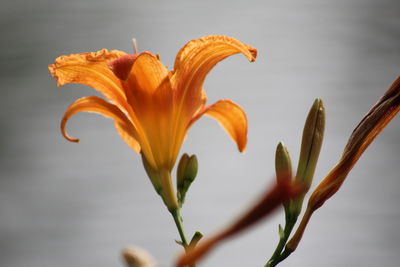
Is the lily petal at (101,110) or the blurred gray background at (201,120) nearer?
the lily petal at (101,110)

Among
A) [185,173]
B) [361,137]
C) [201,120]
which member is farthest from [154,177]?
[201,120]

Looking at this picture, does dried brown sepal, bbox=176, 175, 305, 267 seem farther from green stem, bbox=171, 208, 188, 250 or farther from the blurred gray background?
the blurred gray background

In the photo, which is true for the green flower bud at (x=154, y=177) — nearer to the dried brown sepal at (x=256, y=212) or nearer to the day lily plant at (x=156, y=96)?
the day lily plant at (x=156, y=96)

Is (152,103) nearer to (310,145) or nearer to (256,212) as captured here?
(310,145)

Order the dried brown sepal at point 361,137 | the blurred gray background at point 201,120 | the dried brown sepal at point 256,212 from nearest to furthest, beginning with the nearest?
1. the dried brown sepal at point 256,212
2. the dried brown sepal at point 361,137
3. the blurred gray background at point 201,120

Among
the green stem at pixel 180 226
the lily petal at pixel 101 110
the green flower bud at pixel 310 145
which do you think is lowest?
the green stem at pixel 180 226

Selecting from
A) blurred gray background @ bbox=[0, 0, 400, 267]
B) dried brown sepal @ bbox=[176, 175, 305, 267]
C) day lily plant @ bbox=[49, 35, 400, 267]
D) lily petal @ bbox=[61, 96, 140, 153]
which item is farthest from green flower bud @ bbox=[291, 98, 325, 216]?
blurred gray background @ bbox=[0, 0, 400, 267]

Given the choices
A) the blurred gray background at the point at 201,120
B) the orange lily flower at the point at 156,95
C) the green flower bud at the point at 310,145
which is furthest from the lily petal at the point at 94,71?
the blurred gray background at the point at 201,120
